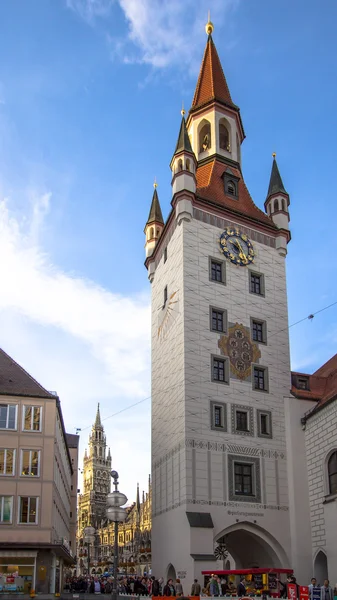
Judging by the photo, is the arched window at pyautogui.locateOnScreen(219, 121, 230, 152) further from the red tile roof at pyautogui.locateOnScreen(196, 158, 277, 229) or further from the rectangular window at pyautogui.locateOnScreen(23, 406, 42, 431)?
the rectangular window at pyautogui.locateOnScreen(23, 406, 42, 431)

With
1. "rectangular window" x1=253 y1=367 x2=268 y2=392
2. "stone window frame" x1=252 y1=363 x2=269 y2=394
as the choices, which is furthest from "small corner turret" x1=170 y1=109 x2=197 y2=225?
"rectangular window" x1=253 y1=367 x2=268 y2=392

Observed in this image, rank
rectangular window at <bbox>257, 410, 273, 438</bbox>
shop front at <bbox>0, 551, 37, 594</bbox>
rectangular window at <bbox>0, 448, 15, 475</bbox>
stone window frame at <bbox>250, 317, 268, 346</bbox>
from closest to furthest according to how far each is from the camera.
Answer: shop front at <bbox>0, 551, 37, 594</bbox>
rectangular window at <bbox>0, 448, 15, 475</bbox>
rectangular window at <bbox>257, 410, 273, 438</bbox>
stone window frame at <bbox>250, 317, 268, 346</bbox>

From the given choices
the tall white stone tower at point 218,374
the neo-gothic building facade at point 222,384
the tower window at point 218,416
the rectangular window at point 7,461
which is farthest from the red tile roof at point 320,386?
the rectangular window at point 7,461

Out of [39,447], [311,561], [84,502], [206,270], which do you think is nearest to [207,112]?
[206,270]

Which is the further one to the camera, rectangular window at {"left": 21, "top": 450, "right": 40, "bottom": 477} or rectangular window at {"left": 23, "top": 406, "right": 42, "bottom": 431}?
rectangular window at {"left": 23, "top": 406, "right": 42, "bottom": 431}

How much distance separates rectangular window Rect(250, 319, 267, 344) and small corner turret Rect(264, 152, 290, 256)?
5259mm

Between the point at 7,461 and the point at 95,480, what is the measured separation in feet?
386

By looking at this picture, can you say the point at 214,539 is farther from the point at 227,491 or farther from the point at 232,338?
the point at 232,338

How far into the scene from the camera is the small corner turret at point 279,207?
40.8 metres

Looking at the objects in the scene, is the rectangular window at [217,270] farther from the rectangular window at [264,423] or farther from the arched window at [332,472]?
the arched window at [332,472]

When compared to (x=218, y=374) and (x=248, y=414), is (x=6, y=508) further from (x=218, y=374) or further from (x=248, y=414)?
(x=248, y=414)

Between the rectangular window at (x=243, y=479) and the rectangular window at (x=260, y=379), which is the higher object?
the rectangular window at (x=260, y=379)

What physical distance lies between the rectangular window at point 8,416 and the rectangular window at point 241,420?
11.3 meters

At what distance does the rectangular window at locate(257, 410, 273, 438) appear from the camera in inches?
1389
